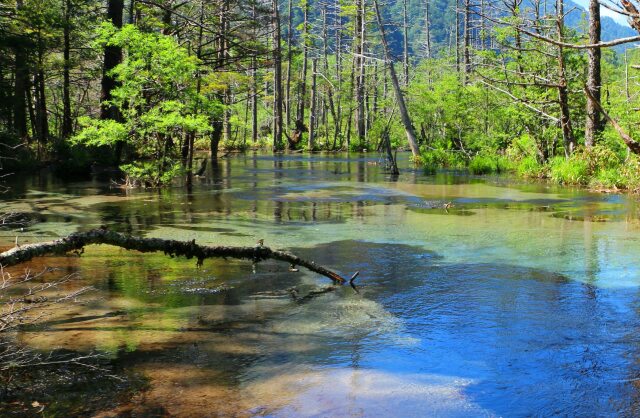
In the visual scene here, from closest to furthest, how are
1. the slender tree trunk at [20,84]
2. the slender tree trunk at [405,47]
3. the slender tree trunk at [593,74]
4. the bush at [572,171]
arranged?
the slender tree trunk at [593,74]
the bush at [572,171]
the slender tree trunk at [20,84]
the slender tree trunk at [405,47]

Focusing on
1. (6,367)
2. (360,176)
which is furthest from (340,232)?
(360,176)

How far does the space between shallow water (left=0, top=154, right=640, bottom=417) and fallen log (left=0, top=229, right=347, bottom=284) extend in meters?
0.47

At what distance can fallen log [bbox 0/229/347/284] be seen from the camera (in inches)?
214

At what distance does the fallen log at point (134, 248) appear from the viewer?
5.44 metres

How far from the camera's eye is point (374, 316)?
6.31 metres

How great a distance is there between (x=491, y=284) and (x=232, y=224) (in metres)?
5.58

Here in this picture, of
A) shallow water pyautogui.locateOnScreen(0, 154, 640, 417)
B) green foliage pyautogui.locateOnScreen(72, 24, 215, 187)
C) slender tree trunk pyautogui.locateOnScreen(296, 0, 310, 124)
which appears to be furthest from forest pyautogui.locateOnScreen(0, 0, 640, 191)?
slender tree trunk pyautogui.locateOnScreen(296, 0, 310, 124)

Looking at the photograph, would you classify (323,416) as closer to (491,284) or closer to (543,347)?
(543,347)

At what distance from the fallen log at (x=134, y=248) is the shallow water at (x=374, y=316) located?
0.47 m

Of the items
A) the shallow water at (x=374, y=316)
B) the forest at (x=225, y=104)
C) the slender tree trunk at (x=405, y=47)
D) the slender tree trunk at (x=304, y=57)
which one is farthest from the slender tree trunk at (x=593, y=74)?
the slender tree trunk at (x=405, y=47)

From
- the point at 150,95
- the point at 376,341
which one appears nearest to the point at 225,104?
the point at 150,95

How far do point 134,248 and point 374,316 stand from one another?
261cm

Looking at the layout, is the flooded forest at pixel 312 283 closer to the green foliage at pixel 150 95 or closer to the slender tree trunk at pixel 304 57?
the green foliage at pixel 150 95

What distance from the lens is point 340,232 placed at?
11000 millimetres
